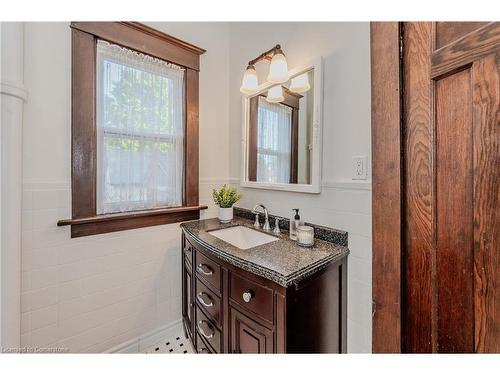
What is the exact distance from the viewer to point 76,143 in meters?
1.24

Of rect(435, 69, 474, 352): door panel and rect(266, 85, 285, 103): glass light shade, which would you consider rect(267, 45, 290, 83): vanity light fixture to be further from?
rect(435, 69, 474, 352): door panel

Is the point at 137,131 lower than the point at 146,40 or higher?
lower

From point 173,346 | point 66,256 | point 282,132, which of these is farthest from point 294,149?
point 173,346

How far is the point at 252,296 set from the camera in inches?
35.8

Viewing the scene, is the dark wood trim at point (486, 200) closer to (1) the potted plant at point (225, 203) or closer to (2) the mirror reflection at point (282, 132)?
(2) the mirror reflection at point (282, 132)

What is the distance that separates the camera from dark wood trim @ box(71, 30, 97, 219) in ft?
4.03

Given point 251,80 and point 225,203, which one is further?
point 225,203

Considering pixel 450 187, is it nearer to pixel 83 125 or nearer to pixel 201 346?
Answer: pixel 201 346

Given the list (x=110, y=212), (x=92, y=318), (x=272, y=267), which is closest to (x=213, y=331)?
(x=272, y=267)

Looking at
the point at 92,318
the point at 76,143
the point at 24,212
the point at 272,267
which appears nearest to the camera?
the point at 272,267

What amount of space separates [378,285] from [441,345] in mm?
179

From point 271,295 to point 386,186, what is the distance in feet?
1.81
